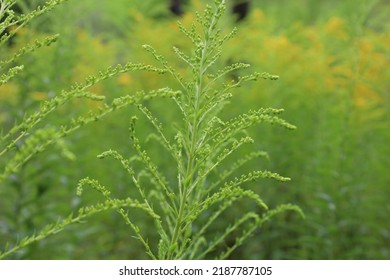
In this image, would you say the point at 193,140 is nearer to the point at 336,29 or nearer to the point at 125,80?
→ the point at 125,80

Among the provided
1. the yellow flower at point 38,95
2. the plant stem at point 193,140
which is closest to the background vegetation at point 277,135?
the yellow flower at point 38,95

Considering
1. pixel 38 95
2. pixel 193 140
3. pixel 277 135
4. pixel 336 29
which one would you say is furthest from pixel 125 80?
pixel 193 140

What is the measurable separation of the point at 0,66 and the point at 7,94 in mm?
3188

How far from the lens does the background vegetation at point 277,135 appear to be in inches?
173

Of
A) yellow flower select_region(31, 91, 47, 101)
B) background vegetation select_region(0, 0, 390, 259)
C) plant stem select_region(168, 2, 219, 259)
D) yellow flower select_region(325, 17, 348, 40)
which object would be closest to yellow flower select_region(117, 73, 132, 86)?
background vegetation select_region(0, 0, 390, 259)

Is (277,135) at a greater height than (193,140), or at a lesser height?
greater

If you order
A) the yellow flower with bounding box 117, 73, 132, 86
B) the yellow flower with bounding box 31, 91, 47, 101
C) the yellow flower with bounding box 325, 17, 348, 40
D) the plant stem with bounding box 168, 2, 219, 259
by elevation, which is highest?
the yellow flower with bounding box 325, 17, 348, 40

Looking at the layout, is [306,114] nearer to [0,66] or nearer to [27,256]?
[27,256]

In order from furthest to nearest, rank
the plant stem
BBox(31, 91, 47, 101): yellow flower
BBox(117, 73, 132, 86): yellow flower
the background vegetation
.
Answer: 1. BBox(117, 73, 132, 86): yellow flower
2. the background vegetation
3. BBox(31, 91, 47, 101): yellow flower
4. the plant stem

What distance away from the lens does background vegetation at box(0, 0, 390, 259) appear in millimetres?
4406

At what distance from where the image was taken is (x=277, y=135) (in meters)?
5.05

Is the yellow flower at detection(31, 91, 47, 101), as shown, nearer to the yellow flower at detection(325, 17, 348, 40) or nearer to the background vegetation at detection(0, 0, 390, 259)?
the background vegetation at detection(0, 0, 390, 259)

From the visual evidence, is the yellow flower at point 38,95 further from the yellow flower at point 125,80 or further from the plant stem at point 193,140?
the plant stem at point 193,140

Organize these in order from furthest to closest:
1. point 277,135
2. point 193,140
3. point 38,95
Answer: point 277,135
point 38,95
point 193,140
